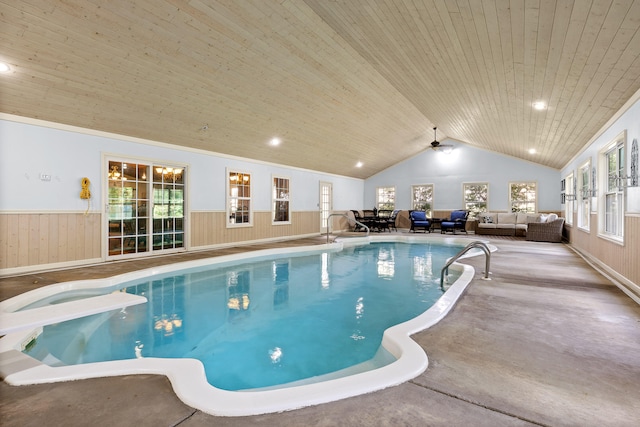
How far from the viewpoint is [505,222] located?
11.0 metres

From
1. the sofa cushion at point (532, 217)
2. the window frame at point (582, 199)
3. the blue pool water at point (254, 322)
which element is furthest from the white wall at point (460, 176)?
the blue pool water at point (254, 322)

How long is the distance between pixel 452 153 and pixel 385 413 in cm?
1253

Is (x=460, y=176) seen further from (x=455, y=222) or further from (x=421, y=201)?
(x=455, y=222)

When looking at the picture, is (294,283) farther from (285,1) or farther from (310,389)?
(285,1)

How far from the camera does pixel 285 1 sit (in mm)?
3846

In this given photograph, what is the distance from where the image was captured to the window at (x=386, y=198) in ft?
44.7

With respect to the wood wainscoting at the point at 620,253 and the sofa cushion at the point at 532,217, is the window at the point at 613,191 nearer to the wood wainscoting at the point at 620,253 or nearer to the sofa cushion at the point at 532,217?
the wood wainscoting at the point at 620,253

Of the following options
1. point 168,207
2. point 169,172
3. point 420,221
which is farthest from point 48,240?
point 420,221

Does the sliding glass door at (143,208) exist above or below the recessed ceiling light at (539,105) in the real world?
below

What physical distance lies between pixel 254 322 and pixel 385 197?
11.2 metres

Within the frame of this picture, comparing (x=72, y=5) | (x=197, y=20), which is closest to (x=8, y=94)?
(x=72, y=5)

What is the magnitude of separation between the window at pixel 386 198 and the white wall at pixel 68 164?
8.00 m

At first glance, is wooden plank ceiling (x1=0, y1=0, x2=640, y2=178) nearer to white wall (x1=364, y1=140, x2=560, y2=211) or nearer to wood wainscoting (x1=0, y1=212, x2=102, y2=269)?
wood wainscoting (x1=0, y1=212, x2=102, y2=269)

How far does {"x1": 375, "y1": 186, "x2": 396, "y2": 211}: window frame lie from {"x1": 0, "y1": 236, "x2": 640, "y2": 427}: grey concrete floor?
1093cm
